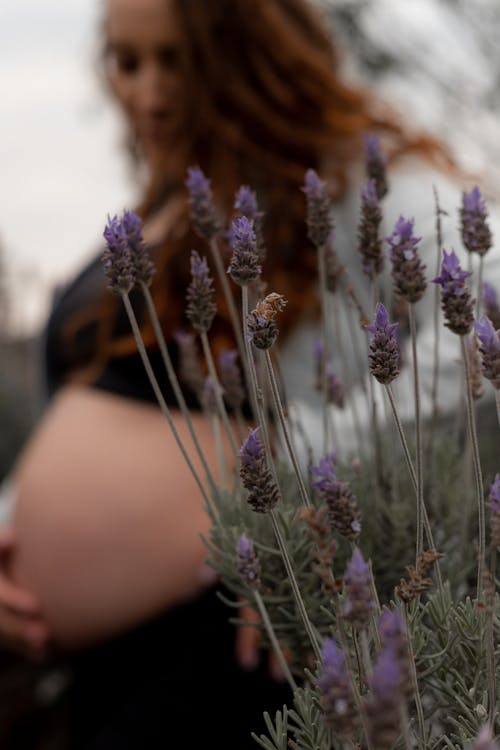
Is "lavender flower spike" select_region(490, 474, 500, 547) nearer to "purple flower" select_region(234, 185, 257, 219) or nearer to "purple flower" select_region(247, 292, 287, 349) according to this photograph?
"purple flower" select_region(247, 292, 287, 349)

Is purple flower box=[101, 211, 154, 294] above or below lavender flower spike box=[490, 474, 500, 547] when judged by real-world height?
above

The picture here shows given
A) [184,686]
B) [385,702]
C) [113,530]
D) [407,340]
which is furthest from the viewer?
[113,530]

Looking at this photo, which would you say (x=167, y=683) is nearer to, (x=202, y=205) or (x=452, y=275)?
(x=202, y=205)

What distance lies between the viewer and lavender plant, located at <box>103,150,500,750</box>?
42 cm

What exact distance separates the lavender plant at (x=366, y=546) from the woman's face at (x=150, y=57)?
137 centimetres

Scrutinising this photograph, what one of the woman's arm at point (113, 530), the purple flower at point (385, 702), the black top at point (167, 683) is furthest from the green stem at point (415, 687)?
the woman's arm at point (113, 530)

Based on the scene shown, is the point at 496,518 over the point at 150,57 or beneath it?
beneath

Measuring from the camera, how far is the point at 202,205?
26.8 inches

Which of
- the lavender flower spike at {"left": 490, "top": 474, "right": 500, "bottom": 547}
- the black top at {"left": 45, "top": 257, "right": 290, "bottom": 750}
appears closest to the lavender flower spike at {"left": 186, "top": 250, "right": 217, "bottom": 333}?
the lavender flower spike at {"left": 490, "top": 474, "right": 500, "bottom": 547}

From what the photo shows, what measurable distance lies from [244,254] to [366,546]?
0.27 meters

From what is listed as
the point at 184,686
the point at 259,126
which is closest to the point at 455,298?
the point at 184,686

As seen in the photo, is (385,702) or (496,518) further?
(496,518)

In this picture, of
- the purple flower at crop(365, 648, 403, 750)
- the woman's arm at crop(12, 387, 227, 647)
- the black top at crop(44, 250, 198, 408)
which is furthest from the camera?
the black top at crop(44, 250, 198, 408)

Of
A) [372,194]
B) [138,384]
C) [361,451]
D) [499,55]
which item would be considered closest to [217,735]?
[138,384]
